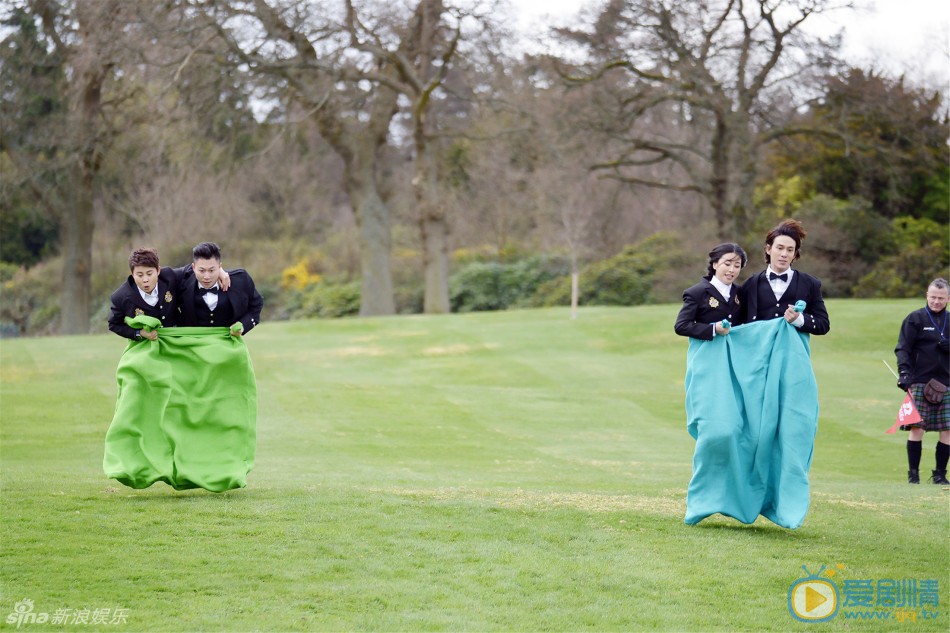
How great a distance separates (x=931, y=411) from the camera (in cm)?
1266

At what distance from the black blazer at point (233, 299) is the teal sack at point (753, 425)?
13.1ft

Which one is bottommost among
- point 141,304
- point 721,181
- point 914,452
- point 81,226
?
point 914,452

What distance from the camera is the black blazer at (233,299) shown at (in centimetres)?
979

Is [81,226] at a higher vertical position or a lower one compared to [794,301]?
higher

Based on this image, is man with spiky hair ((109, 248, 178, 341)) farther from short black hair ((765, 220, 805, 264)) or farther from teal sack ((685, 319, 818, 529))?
short black hair ((765, 220, 805, 264))

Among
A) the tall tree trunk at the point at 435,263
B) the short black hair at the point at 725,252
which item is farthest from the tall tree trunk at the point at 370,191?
the short black hair at the point at 725,252

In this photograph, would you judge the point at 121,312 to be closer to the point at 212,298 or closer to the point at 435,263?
the point at 212,298

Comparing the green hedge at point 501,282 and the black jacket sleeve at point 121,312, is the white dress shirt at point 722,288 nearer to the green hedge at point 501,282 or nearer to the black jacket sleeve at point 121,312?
the black jacket sleeve at point 121,312

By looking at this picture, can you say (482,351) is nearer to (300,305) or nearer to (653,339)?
(653,339)

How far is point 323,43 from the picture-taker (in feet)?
111

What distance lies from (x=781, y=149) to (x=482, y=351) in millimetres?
18873

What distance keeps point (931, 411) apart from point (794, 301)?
15.8 ft

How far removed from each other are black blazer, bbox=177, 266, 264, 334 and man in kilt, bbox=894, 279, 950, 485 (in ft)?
24.4

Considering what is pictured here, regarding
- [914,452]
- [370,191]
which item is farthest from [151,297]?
[370,191]
